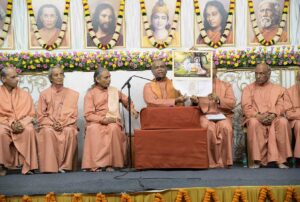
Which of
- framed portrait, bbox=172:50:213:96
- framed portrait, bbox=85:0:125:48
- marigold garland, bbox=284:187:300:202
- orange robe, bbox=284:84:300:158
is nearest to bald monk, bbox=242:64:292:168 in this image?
orange robe, bbox=284:84:300:158

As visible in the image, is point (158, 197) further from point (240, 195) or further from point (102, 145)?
point (102, 145)

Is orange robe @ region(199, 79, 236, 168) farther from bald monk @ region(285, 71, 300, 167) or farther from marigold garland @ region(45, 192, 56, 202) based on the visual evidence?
marigold garland @ region(45, 192, 56, 202)

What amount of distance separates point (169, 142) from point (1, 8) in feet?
13.4

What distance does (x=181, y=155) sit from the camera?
6645 mm

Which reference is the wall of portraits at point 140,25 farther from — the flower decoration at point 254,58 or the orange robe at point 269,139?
the orange robe at point 269,139

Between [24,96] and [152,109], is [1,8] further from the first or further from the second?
[152,109]

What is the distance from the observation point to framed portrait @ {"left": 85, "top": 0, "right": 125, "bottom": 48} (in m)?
8.73

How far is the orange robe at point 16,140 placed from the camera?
6816mm

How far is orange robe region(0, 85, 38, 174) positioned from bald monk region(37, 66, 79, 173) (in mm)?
139

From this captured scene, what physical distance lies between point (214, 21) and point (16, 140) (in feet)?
13.5

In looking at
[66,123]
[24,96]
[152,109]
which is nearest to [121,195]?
[152,109]

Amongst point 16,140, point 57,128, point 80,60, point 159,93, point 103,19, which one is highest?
point 103,19

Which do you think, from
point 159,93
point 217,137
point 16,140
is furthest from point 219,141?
point 16,140

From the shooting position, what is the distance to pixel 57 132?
23.6 feet
